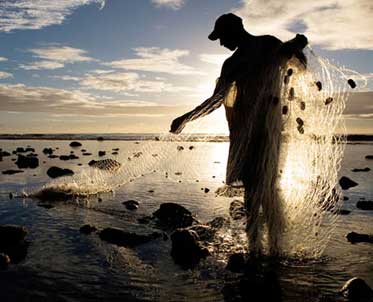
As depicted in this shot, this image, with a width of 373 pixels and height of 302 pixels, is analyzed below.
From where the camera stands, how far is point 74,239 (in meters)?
10.0

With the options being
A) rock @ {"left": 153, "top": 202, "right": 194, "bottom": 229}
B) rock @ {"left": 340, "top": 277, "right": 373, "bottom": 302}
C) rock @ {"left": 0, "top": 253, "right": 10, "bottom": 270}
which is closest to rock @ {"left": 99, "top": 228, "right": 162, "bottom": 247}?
rock @ {"left": 153, "top": 202, "right": 194, "bottom": 229}

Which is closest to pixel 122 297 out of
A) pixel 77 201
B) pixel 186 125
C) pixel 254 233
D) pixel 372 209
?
pixel 254 233

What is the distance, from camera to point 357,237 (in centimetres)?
1019

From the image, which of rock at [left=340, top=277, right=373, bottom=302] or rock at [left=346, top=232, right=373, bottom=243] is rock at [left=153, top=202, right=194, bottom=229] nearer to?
rock at [left=346, top=232, right=373, bottom=243]

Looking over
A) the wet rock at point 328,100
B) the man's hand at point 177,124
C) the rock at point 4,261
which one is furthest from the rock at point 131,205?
the wet rock at point 328,100

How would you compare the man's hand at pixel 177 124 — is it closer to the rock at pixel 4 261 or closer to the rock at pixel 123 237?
the rock at pixel 123 237

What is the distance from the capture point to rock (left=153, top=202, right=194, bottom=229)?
11.9 meters

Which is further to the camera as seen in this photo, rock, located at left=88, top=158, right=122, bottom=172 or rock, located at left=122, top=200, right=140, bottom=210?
rock, located at left=88, top=158, right=122, bottom=172

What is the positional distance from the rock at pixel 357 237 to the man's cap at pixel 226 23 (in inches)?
209

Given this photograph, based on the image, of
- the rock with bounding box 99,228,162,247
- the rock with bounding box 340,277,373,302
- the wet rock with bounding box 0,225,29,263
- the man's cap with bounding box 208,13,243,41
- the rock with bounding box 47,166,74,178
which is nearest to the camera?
the rock with bounding box 340,277,373,302

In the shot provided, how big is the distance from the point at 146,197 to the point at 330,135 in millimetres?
A: 9358

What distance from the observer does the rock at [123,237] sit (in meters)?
9.82

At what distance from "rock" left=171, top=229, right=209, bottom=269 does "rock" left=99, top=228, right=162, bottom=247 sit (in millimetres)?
1052

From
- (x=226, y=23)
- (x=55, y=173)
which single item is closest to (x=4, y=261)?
(x=226, y=23)
